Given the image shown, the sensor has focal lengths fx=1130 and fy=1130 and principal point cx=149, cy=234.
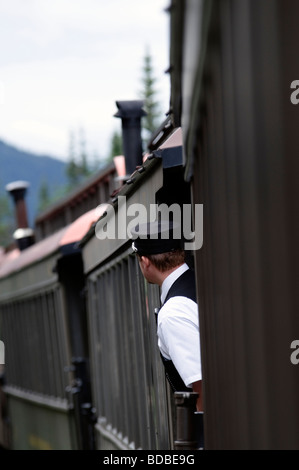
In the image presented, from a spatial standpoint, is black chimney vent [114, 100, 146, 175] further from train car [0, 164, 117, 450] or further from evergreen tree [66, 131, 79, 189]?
evergreen tree [66, 131, 79, 189]

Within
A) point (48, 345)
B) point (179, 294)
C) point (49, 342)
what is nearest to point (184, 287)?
point (179, 294)

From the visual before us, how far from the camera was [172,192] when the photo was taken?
5137mm

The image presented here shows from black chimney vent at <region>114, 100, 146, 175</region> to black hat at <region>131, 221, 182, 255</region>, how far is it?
5.44 meters

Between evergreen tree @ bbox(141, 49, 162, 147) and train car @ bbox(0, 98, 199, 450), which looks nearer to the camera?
train car @ bbox(0, 98, 199, 450)

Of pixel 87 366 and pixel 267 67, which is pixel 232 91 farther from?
pixel 87 366

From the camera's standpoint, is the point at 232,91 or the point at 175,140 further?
the point at 175,140

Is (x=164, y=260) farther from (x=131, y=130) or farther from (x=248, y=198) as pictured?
(x=131, y=130)

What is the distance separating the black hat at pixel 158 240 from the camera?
445 cm

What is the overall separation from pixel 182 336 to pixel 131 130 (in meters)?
6.59

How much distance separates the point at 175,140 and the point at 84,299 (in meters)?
6.91

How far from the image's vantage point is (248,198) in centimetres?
230

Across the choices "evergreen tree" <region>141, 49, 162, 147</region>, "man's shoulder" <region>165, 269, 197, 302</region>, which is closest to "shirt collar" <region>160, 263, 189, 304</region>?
"man's shoulder" <region>165, 269, 197, 302</region>

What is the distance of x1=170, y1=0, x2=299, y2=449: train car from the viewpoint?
1.96 metres
